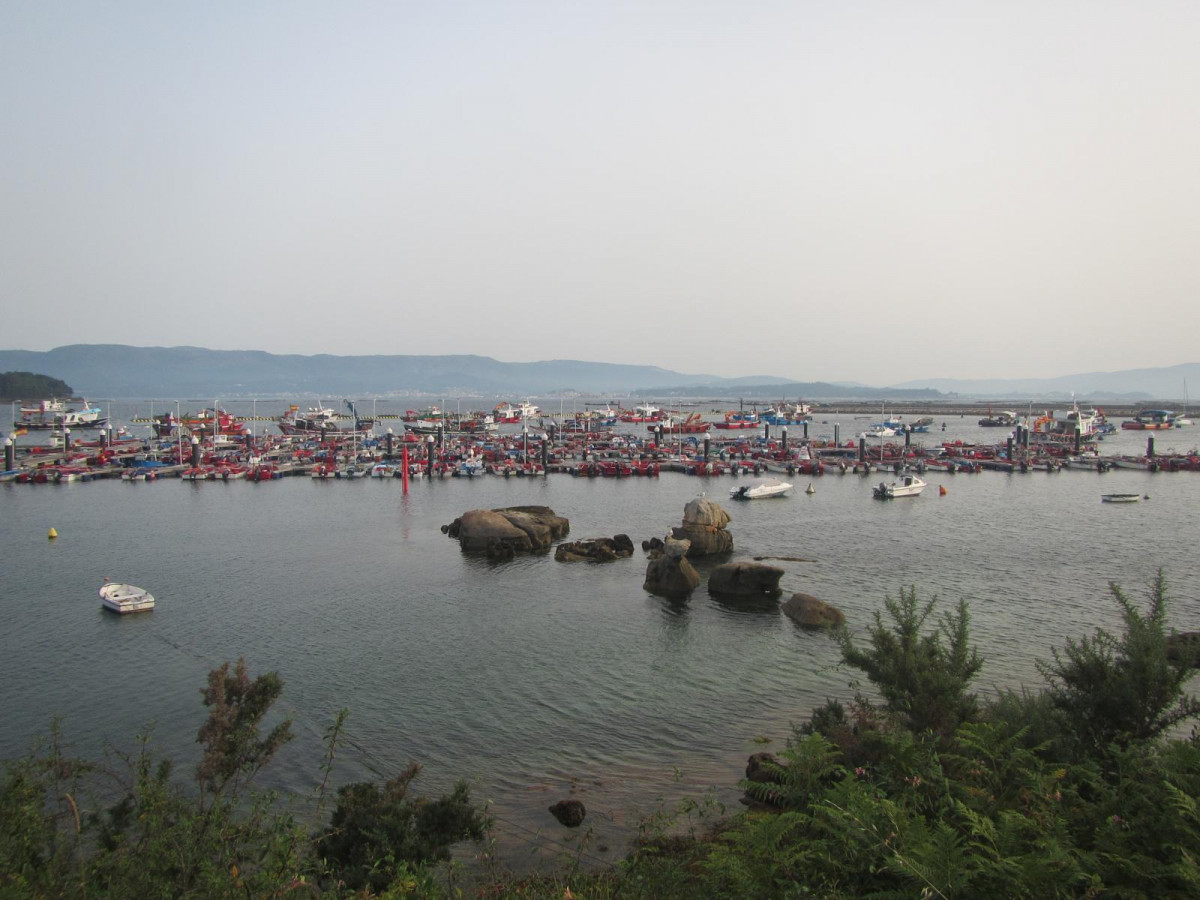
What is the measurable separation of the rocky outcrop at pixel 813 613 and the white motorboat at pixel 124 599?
20.1 meters

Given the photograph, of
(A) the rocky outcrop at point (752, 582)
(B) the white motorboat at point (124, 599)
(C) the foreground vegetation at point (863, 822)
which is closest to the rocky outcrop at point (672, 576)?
(A) the rocky outcrop at point (752, 582)

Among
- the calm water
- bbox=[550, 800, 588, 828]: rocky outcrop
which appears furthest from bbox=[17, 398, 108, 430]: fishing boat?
bbox=[550, 800, 588, 828]: rocky outcrop

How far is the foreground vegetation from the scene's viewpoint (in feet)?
19.4

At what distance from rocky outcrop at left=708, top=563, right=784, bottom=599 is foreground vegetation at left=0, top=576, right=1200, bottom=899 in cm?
1419

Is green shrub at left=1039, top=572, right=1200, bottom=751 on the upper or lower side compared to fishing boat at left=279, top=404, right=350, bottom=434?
upper

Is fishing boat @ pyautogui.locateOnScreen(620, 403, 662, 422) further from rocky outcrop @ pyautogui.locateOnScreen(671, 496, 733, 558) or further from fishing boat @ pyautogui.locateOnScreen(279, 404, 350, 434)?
rocky outcrop @ pyautogui.locateOnScreen(671, 496, 733, 558)

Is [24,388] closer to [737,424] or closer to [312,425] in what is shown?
[312,425]

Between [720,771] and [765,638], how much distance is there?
A: 27.2 ft

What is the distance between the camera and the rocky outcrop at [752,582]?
26.0m

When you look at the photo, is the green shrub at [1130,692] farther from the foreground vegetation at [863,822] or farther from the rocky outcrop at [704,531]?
the rocky outcrop at [704,531]

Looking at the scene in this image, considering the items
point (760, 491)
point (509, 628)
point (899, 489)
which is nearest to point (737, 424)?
point (899, 489)

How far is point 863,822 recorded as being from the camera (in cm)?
636

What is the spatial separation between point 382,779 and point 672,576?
1455 cm

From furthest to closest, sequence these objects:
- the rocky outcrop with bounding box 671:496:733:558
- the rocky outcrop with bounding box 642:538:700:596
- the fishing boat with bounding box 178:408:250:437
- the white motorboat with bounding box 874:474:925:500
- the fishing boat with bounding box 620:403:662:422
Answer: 1. the fishing boat with bounding box 620:403:662:422
2. the fishing boat with bounding box 178:408:250:437
3. the white motorboat with bounding box 874:474:925:500
4. the rocky outcrop with bounding box 671:496:733:558
5. the rocky outcrop with bounding box 642:538:700:596
